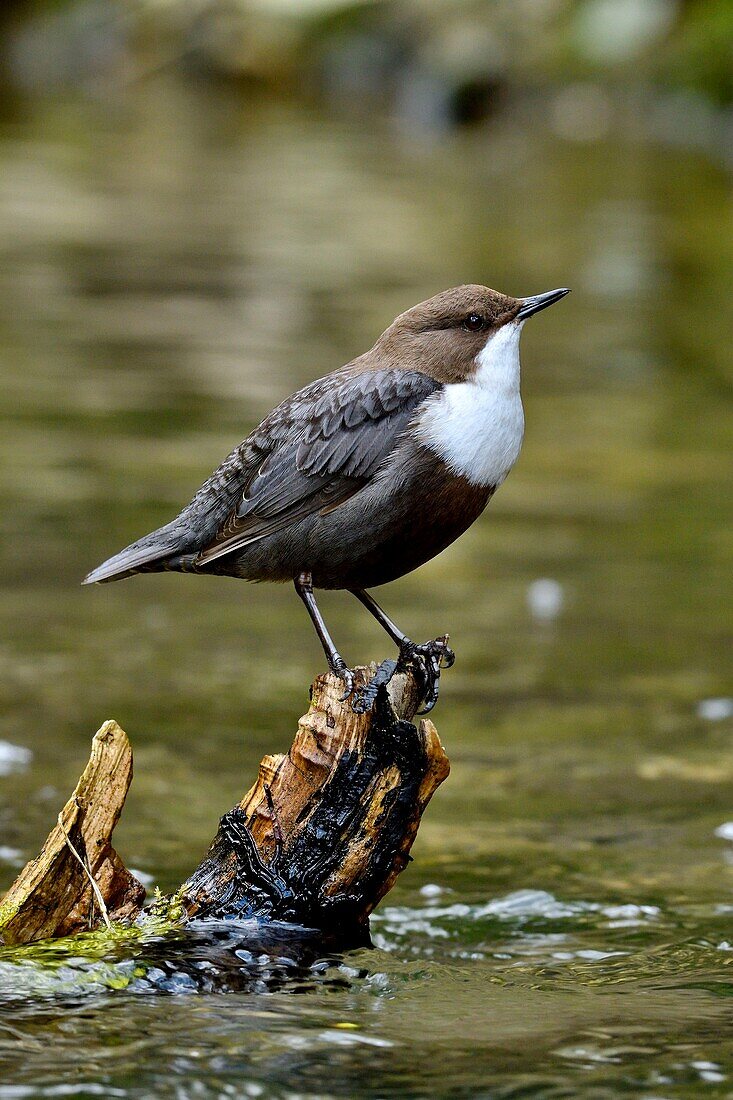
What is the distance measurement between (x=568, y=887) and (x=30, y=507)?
15.2ft

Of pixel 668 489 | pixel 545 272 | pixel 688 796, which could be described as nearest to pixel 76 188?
pixel 545 272

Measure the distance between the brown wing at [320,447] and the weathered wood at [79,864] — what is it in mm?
829

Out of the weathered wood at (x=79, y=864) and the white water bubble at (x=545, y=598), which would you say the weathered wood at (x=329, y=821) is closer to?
the weathered wood at (x=79, y=864)

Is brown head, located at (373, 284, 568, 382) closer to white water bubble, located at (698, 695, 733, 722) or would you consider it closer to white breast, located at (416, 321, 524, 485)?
white breast, located at (416, 321, 524, 485)

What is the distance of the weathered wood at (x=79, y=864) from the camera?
3.80 meters

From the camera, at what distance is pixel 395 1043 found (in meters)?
3.23

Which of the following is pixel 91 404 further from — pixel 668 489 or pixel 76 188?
pixel 76 188

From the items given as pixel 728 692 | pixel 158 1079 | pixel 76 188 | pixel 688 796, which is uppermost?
pixel 76 188

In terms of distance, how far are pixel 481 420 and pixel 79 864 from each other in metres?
1.42

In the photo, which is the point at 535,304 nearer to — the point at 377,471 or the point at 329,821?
the point at 377,471

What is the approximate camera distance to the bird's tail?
4.55 m

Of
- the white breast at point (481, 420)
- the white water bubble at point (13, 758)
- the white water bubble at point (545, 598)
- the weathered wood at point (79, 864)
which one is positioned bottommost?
the weathered wood at point (79, 864)

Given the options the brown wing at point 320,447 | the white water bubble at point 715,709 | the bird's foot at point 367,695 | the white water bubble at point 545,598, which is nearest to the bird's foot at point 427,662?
the bird's foot at point 367,695

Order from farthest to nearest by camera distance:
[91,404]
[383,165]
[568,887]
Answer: [383,165]
[91,404]
[568,887]
